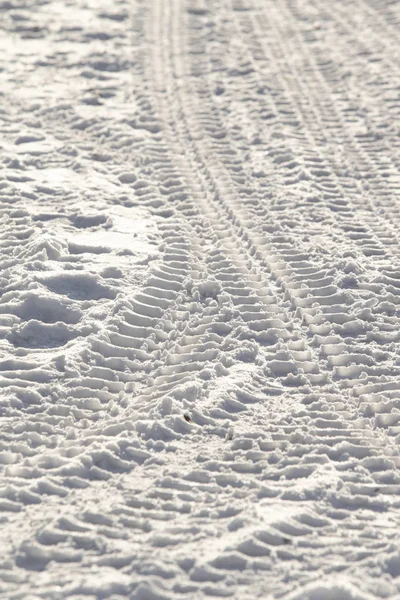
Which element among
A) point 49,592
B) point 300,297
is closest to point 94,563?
point 49,592

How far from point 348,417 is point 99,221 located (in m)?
2.33

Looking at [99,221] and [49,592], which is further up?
[49,592]

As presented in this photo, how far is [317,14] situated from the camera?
9461mm

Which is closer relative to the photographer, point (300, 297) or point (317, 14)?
point (300, 297)

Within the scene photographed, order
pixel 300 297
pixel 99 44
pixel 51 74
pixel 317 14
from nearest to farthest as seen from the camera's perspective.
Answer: pixel 300 297 → pixel 51 74 → pixel 99 44 → pixel 317 14

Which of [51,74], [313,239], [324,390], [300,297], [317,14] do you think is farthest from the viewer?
[317,14]

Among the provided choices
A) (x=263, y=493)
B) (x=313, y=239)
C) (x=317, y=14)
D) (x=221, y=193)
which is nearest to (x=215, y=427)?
(x=263, y=493)

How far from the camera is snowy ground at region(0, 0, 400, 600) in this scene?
271 cm

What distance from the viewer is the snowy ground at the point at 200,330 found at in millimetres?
2711

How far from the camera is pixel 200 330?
13.1 ft

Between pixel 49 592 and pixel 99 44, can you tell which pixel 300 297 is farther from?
pixel 99 44

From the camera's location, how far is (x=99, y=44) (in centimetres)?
855

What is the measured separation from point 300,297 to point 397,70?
4190mm

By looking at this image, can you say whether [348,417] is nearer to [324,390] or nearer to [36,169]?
[324,390]
